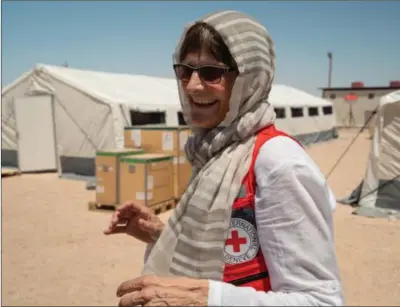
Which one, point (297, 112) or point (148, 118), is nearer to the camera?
point (148, 118)

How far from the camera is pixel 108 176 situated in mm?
7492

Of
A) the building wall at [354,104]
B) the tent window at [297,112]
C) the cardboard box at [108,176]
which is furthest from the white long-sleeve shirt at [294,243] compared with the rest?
the building wall at [354,104]

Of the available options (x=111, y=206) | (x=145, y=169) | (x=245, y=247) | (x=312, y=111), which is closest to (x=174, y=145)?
(x=145, y=169)

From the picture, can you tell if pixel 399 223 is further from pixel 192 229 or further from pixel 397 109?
pixel 397 109

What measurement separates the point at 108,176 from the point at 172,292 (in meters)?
6.62

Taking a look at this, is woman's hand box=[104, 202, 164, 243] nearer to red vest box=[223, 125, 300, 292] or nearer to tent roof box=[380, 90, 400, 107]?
red vest box=[223, 125, 300, 292]

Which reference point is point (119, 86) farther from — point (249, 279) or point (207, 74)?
point (249, 279)

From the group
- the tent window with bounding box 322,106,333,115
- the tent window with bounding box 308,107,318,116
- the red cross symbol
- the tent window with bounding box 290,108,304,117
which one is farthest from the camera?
the tent window with bounding box 322,106,333,115

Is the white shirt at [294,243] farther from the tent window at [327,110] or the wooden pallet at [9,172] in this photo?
the tent window at [327,110]

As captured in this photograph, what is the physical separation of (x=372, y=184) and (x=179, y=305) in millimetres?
7088

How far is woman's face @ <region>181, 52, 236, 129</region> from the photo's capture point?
4.19 ft

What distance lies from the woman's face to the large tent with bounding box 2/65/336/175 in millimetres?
9483

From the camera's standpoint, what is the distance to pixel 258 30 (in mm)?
1282

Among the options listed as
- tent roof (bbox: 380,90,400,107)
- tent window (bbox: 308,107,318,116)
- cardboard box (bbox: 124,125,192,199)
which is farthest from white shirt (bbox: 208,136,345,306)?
tent window (bbox: 308,107,318,116)
